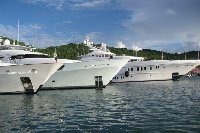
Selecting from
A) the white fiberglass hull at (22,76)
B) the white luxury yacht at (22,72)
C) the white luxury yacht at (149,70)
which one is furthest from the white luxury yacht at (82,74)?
the white luxury yacht at (149,70)

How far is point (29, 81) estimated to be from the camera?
150 ft

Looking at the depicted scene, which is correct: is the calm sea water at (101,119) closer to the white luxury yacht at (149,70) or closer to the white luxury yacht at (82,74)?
the white luxury yacht at (82,74)

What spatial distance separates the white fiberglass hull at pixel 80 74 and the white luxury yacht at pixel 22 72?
10.3 metres

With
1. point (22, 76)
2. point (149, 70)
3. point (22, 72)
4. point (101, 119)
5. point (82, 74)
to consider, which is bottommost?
point (101, 119)

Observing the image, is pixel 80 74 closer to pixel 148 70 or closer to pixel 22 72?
pixel 22 72

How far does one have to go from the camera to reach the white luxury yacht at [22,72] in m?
45.1

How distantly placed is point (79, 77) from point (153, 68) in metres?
37.2

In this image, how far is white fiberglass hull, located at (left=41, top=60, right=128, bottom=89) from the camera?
5756 centimetres

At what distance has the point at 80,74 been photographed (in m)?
58.1

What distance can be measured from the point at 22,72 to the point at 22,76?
53 centimetres

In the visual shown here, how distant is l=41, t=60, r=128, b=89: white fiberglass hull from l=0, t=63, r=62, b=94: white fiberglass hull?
438 inches

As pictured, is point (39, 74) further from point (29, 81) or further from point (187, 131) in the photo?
point (187, 131)

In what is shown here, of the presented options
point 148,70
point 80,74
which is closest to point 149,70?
point 148,70

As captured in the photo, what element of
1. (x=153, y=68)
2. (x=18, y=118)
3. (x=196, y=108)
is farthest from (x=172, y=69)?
(x=18, y=118)
